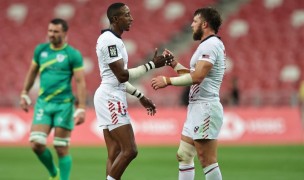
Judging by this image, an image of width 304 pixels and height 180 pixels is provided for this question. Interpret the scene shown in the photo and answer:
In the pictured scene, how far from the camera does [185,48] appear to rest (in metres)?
30.0

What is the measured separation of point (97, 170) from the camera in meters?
14.2

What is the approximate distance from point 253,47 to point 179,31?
3.47m

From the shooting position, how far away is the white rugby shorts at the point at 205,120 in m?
8.97

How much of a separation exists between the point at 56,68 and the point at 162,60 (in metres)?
2.69

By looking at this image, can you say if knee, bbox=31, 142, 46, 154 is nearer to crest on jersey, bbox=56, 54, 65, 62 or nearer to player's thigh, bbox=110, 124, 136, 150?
crest on jersey, bbox=56, 54, 65, 62

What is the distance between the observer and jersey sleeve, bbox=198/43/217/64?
869cm

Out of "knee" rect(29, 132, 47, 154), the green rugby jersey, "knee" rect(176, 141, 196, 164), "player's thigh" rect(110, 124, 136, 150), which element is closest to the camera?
"player's thigh" rect(110, 124, 136, 150)

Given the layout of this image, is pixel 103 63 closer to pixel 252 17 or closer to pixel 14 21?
pixel 252 17

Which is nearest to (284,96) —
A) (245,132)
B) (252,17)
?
(245,132)

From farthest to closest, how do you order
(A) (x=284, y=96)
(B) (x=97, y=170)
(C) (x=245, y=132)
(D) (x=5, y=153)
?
(A) (x=284, y=96), (C) (x=245, y=132), (D) (x=5, y=153), (B) (x=97, y=170)

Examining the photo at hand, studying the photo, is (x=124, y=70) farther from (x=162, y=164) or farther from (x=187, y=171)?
(x=162, y=164)

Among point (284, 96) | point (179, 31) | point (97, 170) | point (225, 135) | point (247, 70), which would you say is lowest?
point (97, 170)

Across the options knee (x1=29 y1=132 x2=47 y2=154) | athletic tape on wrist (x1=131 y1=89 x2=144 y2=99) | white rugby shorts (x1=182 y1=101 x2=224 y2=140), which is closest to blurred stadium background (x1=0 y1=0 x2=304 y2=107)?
knee (x1=29 y1=132 x2=47 y2=154)

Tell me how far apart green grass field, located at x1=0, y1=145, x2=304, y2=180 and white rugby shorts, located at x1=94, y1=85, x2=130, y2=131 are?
356cm
